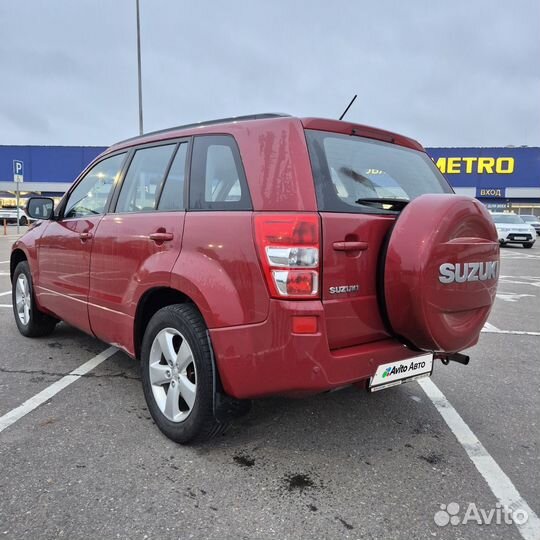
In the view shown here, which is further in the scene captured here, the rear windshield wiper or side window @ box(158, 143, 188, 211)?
side window @ box(158, 143, 188, 211)

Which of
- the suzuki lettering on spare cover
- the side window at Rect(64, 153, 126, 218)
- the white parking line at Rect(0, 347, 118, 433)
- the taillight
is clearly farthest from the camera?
the side window at Rect(64, 153, 126, 218)

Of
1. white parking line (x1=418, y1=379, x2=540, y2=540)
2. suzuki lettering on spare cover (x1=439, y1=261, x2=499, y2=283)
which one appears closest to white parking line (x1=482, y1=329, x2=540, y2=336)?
white parking line (x1=418, y1=379, x2=540, y2=540)

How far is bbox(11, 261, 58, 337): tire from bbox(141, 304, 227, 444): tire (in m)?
2.32

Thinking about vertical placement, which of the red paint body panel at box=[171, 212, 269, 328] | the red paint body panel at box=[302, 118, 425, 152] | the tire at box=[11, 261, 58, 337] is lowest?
the tire at box=[11, 261, 58, 337]

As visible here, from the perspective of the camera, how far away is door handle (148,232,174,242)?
2.70m

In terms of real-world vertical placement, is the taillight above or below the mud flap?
above

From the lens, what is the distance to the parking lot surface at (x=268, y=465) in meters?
2.03

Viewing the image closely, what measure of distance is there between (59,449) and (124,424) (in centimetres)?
42

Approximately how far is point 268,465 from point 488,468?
119 centimetres

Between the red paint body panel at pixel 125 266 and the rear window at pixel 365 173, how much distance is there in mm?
866

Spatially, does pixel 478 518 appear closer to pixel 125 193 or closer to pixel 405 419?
pixel 405 419

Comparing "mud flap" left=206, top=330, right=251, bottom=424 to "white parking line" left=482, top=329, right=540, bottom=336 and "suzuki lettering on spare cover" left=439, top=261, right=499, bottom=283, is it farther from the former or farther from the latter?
"white parking line" left=482, top=329, right=540, bottom=336

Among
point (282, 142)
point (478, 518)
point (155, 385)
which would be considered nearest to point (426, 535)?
point (478, 518)

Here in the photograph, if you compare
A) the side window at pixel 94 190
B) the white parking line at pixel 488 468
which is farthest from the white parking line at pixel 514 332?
the side window at pixel 94 190
